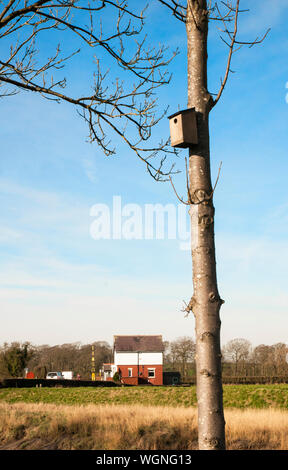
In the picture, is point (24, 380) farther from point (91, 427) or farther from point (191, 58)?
point (191, 58)

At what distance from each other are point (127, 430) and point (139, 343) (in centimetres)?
4943

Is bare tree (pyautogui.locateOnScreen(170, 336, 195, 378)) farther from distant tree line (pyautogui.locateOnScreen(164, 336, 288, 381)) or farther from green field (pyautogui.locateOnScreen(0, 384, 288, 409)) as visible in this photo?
green field (pyautogui.locateOnScreen(0, 384, 288, 409))

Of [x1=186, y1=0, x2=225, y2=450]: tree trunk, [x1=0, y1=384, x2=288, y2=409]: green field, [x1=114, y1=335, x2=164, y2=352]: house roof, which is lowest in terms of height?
[x1=0, y1=384, x2=288, y2=409]: green field

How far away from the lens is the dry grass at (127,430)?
23.8 feet

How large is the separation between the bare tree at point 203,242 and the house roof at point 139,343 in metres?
52.7

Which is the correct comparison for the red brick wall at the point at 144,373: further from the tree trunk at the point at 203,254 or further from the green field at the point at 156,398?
the tree trunk at the point at 203,254

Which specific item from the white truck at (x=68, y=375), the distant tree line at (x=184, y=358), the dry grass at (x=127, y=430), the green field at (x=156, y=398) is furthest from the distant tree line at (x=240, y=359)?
the dry grass at (x=127, y=430)

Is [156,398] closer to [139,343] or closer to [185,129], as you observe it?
[185,129]

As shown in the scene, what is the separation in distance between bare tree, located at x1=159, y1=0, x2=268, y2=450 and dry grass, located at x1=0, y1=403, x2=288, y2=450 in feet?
12.6

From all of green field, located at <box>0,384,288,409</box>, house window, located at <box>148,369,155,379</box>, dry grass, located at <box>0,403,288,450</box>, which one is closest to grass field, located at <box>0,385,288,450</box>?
dry grass, located at <box>0,403,288,450</box>

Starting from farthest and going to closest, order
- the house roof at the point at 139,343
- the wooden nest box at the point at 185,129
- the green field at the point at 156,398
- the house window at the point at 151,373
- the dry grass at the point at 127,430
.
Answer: the house roof at the point at 139,343 → the house window at the point at 151,373 → the green field at the point at 156,398 → the dry grass at the point at 127,430 → the wooden nest box at the point at 185,129

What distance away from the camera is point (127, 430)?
7.61m

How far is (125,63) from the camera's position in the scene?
5480mm

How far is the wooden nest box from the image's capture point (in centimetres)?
418
